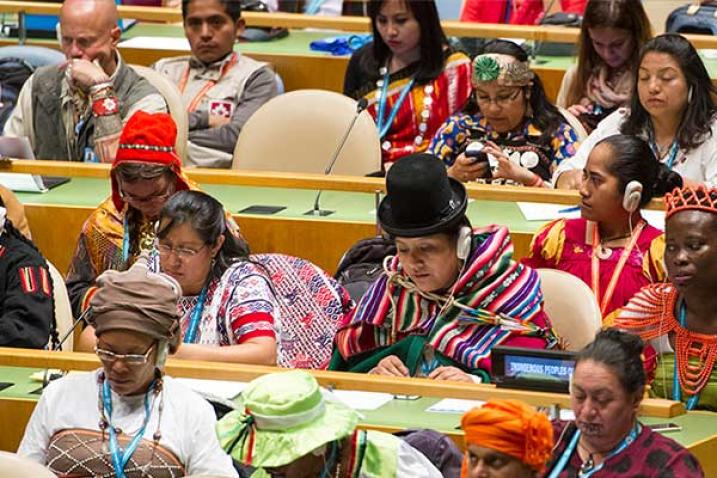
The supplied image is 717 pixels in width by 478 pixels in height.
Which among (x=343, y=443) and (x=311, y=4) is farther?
(x=311, y=4)

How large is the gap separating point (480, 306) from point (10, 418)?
1.19 m

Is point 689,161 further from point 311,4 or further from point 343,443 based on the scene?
point 311,4

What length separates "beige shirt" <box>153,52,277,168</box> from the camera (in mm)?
7316

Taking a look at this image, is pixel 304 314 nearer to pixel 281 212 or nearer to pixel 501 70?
pixel 281 212

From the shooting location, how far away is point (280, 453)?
4086mm

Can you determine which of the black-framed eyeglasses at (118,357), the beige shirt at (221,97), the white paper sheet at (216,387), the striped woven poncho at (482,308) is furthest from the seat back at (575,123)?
the black-framed eyeglasses at (118,357)

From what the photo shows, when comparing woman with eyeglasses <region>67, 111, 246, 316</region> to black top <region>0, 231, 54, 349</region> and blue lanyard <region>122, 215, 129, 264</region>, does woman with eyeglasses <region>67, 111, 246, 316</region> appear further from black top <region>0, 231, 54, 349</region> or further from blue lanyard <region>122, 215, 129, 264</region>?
black top <region>0, 231, 54, 349</region>

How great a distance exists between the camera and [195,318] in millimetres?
5438

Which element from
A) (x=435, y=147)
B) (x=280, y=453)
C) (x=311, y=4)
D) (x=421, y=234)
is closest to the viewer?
(x=280, y=453)

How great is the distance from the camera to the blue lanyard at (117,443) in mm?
4680

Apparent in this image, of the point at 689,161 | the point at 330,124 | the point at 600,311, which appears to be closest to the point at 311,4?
the point at 330,124

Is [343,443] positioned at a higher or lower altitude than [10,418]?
higher

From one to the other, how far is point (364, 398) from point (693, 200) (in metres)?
1.00

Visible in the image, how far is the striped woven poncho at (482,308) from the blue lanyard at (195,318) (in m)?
0.52
